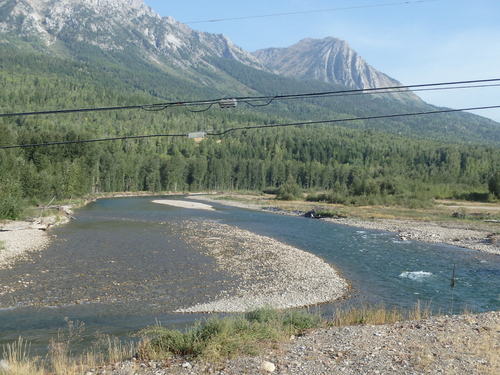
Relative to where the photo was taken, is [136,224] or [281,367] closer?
[281,367]

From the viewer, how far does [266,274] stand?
26.7 m

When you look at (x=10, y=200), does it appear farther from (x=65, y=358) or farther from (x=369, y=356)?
(x=369, y=356)

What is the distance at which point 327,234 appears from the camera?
4728cm

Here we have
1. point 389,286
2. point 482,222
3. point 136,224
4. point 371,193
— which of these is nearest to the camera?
point 389,286

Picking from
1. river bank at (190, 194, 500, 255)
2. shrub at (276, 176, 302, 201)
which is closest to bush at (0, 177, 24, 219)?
river bank at (190, 194, 500, 255)

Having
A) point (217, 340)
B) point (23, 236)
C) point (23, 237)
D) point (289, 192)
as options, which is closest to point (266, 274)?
point (217, 340)

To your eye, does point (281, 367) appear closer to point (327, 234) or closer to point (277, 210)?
point (327, 234)

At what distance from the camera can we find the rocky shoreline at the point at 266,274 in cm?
2072

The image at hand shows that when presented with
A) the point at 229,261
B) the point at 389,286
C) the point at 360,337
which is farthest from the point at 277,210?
the point at 360,337

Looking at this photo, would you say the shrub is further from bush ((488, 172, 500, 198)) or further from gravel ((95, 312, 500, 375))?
gravel ((95, 312, 500, 375))

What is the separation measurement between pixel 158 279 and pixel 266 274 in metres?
6.57

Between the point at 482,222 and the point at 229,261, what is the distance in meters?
43.8

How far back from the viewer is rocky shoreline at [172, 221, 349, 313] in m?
20.7

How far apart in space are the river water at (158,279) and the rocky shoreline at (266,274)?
985 millimetres
